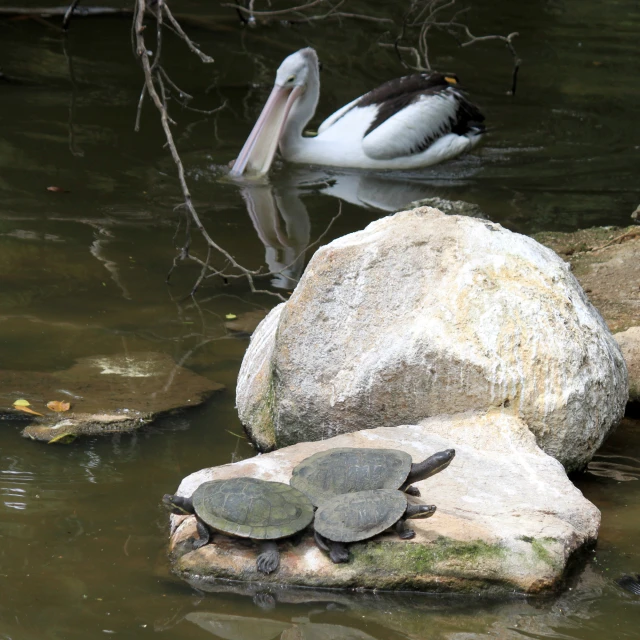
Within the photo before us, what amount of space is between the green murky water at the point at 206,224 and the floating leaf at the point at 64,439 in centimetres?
6

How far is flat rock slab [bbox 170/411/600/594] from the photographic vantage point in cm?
366

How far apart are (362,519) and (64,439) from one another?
71.5 inches

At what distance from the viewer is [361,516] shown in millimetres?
3713

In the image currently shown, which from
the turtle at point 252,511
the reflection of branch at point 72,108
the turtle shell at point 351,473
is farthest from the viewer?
the reflection of branch at point 72,108

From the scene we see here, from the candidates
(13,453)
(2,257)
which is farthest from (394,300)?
(2,257)

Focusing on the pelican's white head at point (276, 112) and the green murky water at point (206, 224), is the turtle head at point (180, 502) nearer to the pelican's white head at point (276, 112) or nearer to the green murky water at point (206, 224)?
the green murky water at point (206, 224)

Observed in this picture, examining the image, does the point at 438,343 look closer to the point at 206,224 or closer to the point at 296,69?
the point at 206,224

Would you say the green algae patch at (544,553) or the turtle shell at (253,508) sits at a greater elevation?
the turtle shell at (253,508)

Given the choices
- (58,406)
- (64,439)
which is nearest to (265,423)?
(64,439)

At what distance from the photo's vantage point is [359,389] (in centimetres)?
459

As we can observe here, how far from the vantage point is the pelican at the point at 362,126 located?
9.84m

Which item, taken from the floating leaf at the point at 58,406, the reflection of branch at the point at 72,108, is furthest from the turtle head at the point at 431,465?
the reflection of branch at the point at 72,108

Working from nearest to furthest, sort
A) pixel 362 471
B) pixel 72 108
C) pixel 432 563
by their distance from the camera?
pixel 432 563, pixel 362 471, pixel 72 108

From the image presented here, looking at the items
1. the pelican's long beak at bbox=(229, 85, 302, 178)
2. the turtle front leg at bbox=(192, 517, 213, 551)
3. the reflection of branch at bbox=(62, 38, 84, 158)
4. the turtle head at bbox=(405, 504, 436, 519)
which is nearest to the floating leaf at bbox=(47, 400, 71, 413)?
the turtle front leg at bbox=(192, 517, 213, 551)
